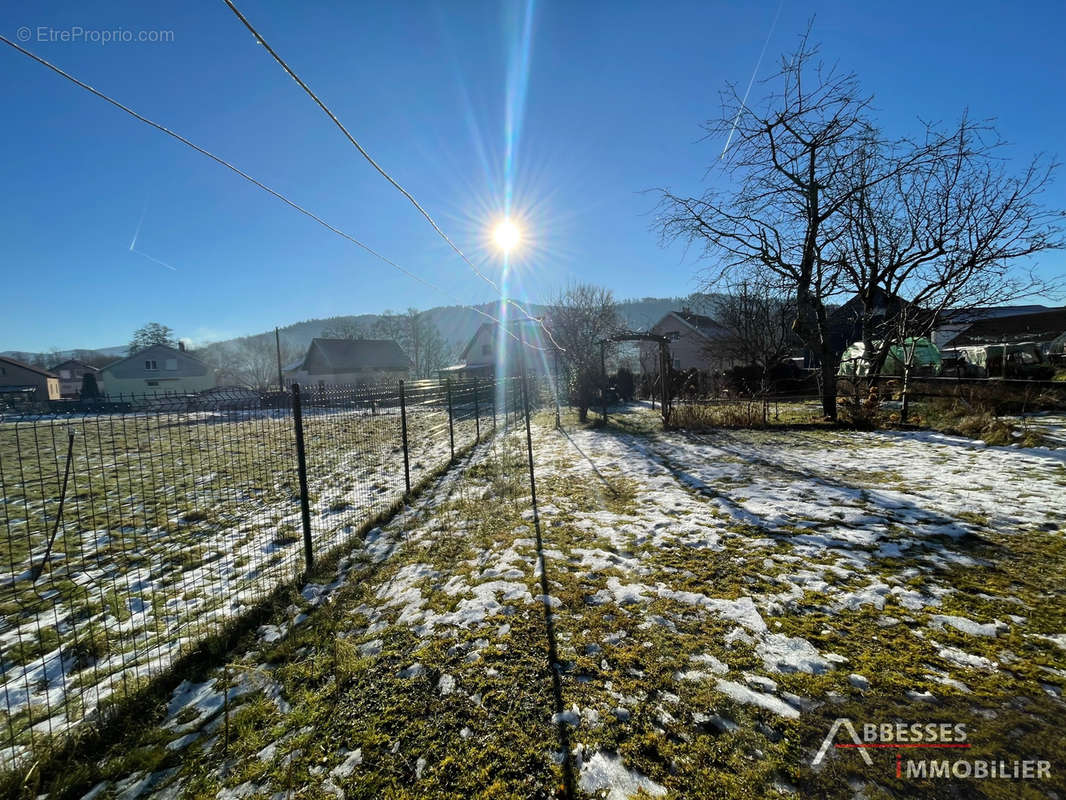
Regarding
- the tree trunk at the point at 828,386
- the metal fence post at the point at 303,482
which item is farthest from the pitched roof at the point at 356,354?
the metal fence post at the point at 303,482

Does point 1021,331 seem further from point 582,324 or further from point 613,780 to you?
point 613,780

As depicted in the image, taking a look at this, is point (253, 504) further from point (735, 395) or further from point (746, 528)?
point (735, 395)

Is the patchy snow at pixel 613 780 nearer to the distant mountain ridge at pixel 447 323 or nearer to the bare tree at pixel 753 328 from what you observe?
the bare tree at pixel 753 328

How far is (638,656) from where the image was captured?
246 centimetres

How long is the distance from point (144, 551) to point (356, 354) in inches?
1739

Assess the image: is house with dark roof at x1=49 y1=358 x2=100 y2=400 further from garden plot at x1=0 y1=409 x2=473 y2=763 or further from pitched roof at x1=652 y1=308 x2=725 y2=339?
pitched roof at x1=652 y1=308 x2=725 y2=339

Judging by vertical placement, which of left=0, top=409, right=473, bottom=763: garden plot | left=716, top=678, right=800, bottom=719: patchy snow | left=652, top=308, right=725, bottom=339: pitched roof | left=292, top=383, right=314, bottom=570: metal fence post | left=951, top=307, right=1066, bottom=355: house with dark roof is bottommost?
left=0, top=409, right=473, bottom=763: garden plot

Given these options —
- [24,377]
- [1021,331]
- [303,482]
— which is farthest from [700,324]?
[24,377]

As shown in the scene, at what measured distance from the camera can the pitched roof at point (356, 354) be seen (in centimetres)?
4341

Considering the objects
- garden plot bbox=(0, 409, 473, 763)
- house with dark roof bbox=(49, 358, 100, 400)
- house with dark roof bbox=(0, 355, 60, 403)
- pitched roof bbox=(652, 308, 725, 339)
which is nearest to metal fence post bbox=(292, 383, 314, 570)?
garden plot bbox=(0, 409, 473, 763)

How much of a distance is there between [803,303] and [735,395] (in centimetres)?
433

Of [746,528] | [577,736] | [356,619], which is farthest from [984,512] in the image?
[356,619]

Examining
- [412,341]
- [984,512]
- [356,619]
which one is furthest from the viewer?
[412,341]

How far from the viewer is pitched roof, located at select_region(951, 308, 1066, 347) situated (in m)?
27.8
